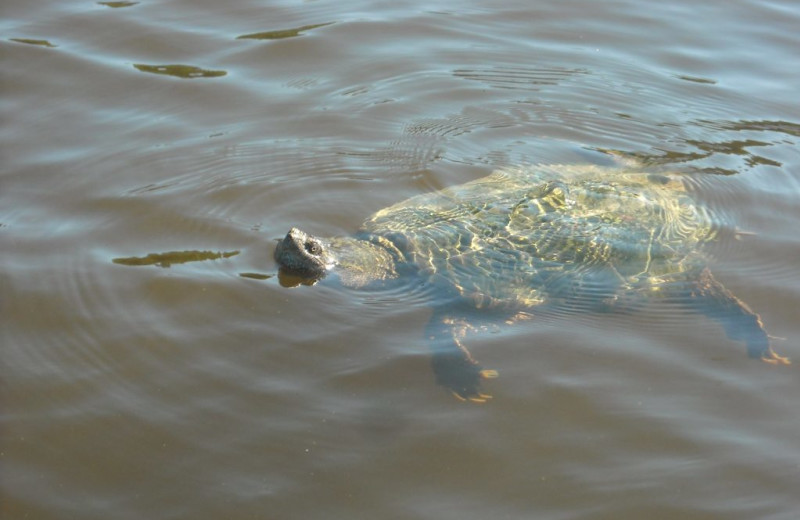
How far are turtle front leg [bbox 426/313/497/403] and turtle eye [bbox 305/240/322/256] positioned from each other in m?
0.77

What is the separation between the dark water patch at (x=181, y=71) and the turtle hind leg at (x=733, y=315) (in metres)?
4.29

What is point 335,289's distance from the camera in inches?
184

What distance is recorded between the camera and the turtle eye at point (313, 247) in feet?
15.1

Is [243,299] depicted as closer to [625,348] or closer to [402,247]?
[402,247]

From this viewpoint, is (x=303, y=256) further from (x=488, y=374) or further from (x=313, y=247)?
(x=488, y=374)

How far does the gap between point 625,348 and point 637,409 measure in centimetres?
48

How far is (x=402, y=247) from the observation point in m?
4.78

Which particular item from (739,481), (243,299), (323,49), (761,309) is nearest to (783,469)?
(739,481)

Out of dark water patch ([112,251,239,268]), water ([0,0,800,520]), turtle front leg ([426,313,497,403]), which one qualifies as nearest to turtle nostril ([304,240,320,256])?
water ([0,0,800,520])

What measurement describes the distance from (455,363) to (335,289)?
3.07 feet

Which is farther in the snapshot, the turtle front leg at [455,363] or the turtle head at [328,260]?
the turtle head at [328,260]

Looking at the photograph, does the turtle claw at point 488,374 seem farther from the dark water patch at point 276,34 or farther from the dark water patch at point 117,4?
the dark water patch at point 117,4

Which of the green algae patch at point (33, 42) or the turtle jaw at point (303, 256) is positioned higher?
the green algae patch at point (33, 42)

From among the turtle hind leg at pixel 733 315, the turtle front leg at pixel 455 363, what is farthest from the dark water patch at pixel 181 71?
the turtle hind leg at pixel 733 315
